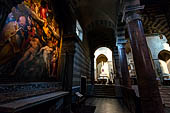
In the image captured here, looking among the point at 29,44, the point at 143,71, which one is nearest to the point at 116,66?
the point at 143,71

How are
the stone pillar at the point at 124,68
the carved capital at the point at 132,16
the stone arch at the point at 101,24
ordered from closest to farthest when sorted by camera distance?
1. the carved capital at the point at 132,16
2. the stone pillar at the point at 124,68
3. the stone arch at the point at 101,24

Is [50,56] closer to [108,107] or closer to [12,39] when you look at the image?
[12,39]

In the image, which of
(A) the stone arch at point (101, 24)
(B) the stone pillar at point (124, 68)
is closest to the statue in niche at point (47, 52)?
(B) the stone pillar at point (124, 68)

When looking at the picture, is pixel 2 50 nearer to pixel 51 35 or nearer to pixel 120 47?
pixel 51 35

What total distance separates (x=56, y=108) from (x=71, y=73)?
1690 mm

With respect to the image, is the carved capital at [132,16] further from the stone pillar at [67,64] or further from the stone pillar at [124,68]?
the stone pillar at [124,68]

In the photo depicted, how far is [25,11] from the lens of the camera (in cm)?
250

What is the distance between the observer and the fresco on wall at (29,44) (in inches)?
76.5

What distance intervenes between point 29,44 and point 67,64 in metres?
2.17

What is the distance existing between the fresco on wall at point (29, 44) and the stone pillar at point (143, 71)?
3559mm

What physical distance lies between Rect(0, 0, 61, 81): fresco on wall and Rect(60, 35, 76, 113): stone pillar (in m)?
0.57

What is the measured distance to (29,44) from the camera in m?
2.55

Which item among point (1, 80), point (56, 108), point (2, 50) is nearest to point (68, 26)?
point (2, 50)

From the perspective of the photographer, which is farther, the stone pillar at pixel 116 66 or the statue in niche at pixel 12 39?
the stone pillar at pixel 116 66
